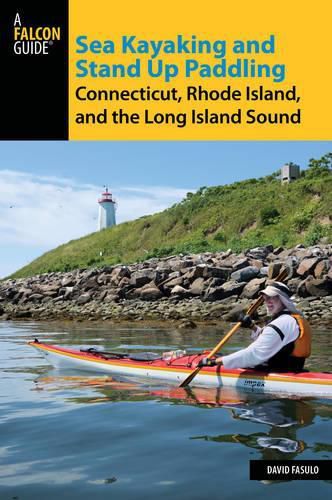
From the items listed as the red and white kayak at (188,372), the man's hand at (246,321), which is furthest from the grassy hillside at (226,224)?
the man's hand at (246,321)

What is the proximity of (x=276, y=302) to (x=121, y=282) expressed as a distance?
1839 cm

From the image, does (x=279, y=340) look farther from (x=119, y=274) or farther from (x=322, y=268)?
(x=119, y=274)

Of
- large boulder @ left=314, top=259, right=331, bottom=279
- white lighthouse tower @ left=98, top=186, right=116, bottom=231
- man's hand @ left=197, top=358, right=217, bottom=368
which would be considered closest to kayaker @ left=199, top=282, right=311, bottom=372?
man's hand @ left=197, top=358, right=217, bottom=368

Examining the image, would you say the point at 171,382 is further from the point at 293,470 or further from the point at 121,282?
the point at 121,282

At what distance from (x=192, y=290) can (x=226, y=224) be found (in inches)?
709

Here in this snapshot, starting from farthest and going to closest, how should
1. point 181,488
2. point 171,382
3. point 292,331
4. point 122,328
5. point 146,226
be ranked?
point 146,226
point 122,328
point 171,382
point 292,331
point 181,488

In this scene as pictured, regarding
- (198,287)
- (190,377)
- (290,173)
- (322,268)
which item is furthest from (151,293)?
(290,173)

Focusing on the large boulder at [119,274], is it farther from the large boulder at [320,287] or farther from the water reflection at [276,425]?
the water reflection at [276,425]

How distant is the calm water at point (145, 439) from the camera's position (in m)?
3.78

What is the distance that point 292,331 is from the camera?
6414 mm

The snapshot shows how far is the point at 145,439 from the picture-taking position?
4957 mm

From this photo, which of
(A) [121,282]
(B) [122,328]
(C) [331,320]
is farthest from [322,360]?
(A) [121,282]

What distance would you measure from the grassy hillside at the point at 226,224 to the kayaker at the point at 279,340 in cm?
2010

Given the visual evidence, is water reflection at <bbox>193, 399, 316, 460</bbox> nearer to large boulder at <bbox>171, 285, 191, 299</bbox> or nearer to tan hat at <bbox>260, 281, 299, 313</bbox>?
tan hat at <bbox>260, 281, 299, 313</bbox>
